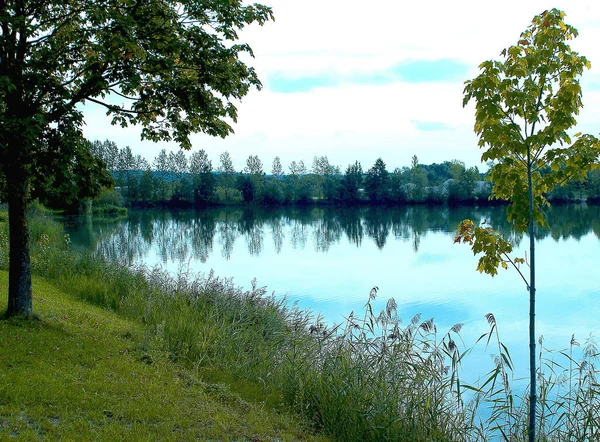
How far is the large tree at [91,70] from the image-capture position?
8.00m

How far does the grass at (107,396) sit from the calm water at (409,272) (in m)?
6.19

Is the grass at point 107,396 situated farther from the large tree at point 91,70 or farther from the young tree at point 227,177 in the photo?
the young tree at point 227,177

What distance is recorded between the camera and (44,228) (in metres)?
27.5

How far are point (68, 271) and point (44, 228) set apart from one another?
504 inches

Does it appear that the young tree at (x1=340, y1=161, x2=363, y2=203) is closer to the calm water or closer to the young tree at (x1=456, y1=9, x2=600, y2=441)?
the calm water

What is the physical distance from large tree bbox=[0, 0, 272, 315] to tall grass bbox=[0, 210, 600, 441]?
323 centimetres

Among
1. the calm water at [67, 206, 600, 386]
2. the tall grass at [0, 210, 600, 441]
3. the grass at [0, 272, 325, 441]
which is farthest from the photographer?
the calm water at [67, 206, 600, 386]

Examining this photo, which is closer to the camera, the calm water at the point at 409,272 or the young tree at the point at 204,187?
the calm water at the point at 409,272

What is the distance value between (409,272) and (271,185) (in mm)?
76717

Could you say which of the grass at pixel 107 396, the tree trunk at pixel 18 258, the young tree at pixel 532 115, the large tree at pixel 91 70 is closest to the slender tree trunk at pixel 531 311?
the young tree at pixel 532 115

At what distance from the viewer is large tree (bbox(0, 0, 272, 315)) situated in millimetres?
8000

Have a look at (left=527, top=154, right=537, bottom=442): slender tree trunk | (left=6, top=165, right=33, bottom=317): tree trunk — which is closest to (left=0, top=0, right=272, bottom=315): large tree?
(left=6, top=165, right=33, bottom=317): tree trunk

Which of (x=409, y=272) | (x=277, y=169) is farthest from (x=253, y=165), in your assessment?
(x=409, y=272)

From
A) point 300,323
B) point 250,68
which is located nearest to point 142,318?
point 300,323
